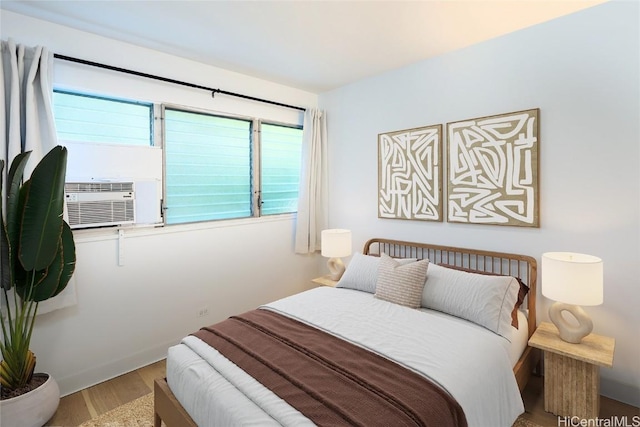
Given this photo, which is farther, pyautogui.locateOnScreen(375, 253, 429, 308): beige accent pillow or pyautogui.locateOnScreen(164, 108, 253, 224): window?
pyautogui.locateOnScreen(164, 108, 253, 224): window

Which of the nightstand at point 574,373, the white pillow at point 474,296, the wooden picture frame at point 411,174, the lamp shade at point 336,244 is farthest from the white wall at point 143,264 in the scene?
the nightstand at point 574,373

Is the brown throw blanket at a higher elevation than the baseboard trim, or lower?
higher

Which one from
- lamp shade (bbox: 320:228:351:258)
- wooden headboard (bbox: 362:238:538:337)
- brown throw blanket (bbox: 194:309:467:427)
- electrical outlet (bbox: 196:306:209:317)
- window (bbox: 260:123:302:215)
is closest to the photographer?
brown throw blanket (bbox: 194:309:467:427)

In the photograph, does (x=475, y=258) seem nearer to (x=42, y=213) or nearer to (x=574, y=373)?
(x=574, y=373)

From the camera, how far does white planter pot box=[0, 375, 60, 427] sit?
1.85 metres

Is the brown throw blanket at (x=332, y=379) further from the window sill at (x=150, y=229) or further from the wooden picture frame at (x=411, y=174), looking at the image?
the wooden picture frame at (x=411, y=174)

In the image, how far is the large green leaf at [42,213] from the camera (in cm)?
187

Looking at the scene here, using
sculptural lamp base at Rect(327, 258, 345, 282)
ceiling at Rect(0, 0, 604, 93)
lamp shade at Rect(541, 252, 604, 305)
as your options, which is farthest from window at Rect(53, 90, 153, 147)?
lamp shade at Rect(541, 252, 604, 305)

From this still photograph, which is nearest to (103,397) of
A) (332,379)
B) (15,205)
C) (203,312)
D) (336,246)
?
(203,312)

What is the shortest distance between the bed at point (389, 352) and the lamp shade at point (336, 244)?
1.92 feet

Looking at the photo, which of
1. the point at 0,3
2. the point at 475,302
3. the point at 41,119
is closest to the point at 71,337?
the point at 41,119

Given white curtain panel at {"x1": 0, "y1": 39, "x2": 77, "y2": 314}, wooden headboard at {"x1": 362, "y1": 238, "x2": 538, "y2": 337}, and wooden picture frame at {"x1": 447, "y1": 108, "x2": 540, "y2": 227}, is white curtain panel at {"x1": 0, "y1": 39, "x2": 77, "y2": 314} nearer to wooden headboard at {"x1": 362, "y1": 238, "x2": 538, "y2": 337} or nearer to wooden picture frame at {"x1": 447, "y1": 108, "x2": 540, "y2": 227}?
wooden headboard at {"x1": 362, "y1": 238, "x2": 538, "y2": 337}

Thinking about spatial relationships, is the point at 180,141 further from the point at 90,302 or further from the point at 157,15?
the point at 90,302

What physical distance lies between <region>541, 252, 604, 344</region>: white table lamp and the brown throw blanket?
114 centimetres
